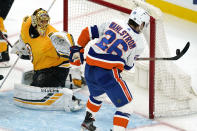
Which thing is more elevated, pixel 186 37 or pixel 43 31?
pixel 43 31

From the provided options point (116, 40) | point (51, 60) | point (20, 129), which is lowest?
point (20, 129)

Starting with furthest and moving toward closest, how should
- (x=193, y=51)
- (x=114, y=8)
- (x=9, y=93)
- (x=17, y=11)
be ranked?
(x=17, y=11) → (x=193, y=51) → (x=9, y=93) → (x=114, y=8)

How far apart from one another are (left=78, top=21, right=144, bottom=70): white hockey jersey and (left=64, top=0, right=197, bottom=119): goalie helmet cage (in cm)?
64

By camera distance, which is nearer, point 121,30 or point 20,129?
point 121,30

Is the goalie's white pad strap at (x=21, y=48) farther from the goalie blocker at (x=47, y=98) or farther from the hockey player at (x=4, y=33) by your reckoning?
the hockey player at (x=4, y=33)

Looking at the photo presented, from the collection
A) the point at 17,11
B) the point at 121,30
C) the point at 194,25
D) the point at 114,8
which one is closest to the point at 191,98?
the point at 114,8

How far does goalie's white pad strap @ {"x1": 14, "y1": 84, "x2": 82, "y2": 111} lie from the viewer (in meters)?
5.60

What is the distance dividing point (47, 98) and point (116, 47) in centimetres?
114

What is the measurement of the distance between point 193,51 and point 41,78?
2.17 metres

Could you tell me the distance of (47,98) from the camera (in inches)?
221

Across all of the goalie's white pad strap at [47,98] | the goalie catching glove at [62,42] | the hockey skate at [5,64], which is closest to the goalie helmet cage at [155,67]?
the goalie catching glove at [62,42]

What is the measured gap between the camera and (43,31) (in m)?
5.65

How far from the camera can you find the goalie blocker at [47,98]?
561 cm

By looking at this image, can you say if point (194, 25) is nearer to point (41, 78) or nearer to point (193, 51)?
point (193, 51)
